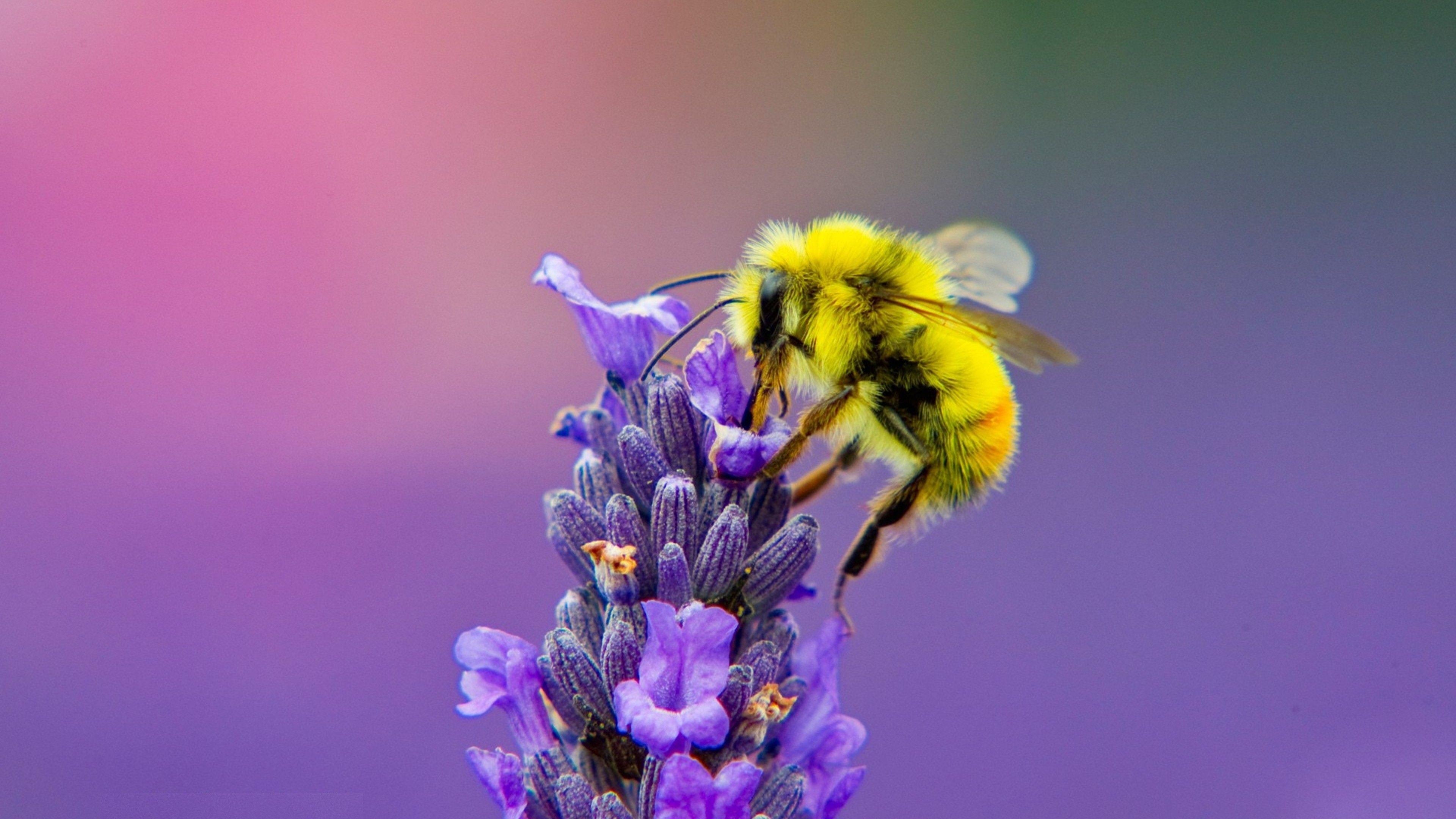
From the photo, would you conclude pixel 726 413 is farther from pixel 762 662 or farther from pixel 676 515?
pixel 762 662

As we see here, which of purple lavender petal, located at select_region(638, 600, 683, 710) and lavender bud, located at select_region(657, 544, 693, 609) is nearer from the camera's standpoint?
purple lavender petal, located at select_region(638, 600, 683, 710)

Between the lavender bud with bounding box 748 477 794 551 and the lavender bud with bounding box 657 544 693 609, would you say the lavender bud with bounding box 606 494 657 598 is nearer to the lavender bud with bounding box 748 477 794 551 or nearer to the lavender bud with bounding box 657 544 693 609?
the lavender bud with bounding box 657 544 693 609

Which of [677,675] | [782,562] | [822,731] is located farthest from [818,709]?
[677,675]

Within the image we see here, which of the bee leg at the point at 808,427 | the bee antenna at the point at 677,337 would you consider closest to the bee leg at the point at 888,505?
the bee leg at the point at 808,427

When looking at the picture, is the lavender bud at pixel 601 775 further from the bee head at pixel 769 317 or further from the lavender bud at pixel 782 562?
the bee head at pixel 769 317

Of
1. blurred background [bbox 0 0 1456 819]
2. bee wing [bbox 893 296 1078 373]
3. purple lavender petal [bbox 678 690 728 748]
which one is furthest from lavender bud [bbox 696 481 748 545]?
blurred background [bbox 0 0 1456 819]

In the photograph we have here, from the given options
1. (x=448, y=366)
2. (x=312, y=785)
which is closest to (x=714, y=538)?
(x=312, y=785)
